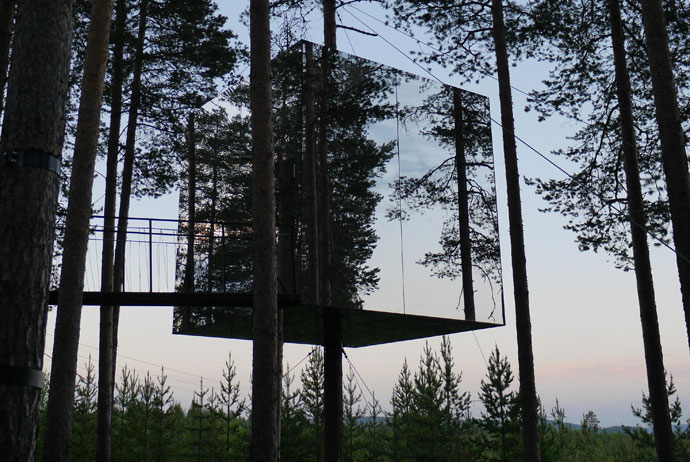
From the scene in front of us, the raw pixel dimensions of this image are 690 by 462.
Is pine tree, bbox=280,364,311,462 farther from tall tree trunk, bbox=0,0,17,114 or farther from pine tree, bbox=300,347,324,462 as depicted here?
tall tree trunk, bbox=0,0,17,114

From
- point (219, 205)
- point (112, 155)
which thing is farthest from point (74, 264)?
point (112, 155)

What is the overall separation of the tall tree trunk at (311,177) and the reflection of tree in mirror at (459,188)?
1.91 m

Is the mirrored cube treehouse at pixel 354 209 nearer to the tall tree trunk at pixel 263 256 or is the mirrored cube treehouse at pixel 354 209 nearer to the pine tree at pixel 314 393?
the tall tree trunk at pixel 263 256

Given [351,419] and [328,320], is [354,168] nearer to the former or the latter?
[328,320]

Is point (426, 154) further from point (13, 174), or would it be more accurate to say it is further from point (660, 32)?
point (13, 174)

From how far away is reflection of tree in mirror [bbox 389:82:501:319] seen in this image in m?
13.8

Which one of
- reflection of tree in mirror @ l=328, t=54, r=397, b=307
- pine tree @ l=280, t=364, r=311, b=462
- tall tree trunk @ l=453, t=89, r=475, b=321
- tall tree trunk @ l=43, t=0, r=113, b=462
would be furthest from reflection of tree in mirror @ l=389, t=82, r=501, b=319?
pine tree @ l=280, t=364, r=311, b=462

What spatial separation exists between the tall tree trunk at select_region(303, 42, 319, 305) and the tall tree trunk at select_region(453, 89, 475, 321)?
330 cm

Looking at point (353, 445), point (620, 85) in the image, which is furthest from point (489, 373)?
point (620, 85)

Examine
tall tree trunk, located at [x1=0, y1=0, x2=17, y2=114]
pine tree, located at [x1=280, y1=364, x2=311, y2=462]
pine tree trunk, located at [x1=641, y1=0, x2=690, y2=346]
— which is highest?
tall tree trunk, located at [x1=0, y1=0, x2=17, y2=114]

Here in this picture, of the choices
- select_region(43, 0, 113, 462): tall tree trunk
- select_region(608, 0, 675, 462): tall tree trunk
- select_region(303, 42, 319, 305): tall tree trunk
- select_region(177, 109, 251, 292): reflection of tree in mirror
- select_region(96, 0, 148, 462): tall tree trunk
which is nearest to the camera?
select_region(43, 0, 113, 462): tall tree trunk

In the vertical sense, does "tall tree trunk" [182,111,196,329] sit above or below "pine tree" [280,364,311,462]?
above

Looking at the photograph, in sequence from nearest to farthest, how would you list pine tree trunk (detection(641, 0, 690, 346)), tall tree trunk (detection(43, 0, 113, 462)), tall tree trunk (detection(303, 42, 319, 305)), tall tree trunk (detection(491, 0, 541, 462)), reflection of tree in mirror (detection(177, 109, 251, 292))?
pine tree trunk (detection(641, 0, 690, 346)) < tall tree trunk (detection(43, 0, 113, 462)) < tall tree trunk (detection(303, 42, 319, 305)) < tall tree trunk (detection(491, 0, 541, 462)) < reflection of tree in mirror (detection(177, 109, 251, 292))

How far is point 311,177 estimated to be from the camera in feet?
40.6
